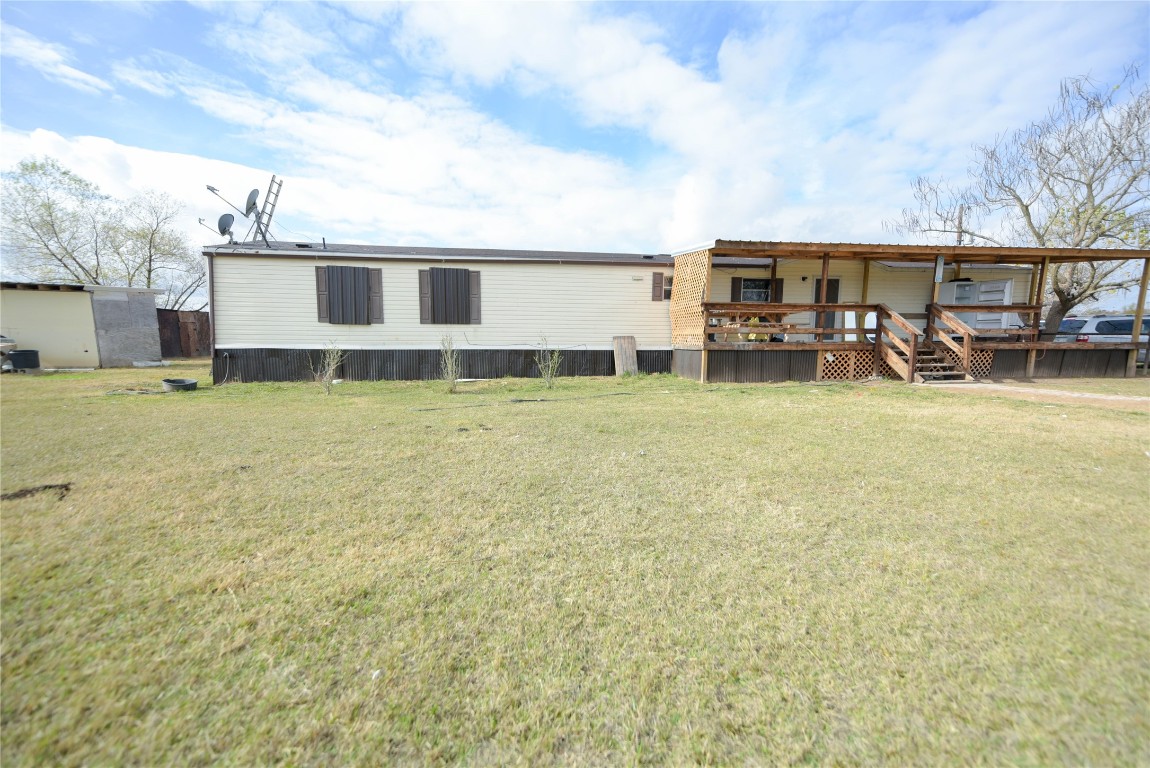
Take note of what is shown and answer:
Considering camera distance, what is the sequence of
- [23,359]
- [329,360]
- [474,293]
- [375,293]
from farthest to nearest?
1. [23,359]
2. [474,293]
3. [375,293]
4. [329,360]

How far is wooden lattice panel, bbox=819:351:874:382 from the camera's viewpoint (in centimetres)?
1085

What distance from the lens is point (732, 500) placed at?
11.2 feet

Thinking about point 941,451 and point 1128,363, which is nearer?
point 941,451

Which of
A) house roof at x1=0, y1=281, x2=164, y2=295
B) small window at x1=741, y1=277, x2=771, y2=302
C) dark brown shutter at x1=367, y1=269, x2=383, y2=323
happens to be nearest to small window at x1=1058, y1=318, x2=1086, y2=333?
small window at x1=741, y1=277, x2=771, y2=302

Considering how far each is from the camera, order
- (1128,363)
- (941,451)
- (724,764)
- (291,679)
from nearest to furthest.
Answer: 1. (724,764)
2. (291,679)
3. (941,451)
4. (1128,363)

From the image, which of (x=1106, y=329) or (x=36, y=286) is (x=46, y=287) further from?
(x=1106, y=329)

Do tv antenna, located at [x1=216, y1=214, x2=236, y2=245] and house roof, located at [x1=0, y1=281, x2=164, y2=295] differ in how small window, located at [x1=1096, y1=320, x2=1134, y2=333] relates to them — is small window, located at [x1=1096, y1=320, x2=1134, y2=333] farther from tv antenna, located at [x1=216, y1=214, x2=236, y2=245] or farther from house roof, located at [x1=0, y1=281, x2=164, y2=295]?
house roof, located at [x1=0, y1=281, x2=164, y2=295]

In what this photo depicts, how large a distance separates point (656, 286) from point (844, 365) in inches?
194

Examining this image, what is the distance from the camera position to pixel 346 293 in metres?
11.2

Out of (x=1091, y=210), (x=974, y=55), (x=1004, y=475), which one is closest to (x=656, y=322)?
(x=974, y=55)

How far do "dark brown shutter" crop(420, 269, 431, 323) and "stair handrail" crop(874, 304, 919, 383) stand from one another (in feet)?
34.7

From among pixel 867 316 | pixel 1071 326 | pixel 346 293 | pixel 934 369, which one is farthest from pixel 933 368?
pixel 346 293

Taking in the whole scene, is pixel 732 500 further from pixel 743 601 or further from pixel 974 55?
pixel 974 55

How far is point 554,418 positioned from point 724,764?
5300 mm
